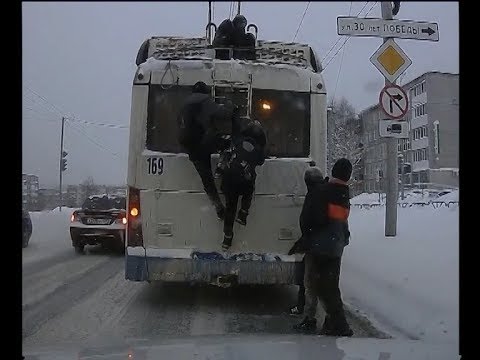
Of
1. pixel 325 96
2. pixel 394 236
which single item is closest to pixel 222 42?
pixel 325 96

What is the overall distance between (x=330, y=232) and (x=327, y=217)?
0.16m

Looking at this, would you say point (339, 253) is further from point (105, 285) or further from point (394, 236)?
point (394, 236)

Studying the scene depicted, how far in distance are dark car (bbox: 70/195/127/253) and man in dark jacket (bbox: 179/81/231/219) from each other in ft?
24.3

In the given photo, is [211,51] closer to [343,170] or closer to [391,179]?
[343,170]

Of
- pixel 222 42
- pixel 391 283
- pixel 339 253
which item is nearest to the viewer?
pixel 339 253

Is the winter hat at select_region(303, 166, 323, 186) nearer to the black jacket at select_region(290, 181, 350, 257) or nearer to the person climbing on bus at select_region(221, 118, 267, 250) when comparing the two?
the black jacket at select_region(290, 181, 350, 257)

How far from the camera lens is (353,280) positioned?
8570 millimetres

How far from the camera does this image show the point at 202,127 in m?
6.01

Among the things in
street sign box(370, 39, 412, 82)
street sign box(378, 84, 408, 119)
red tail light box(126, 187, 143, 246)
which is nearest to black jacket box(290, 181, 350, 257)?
red tail light box(126, 187, 143, 246)

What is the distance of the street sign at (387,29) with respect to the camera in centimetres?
898

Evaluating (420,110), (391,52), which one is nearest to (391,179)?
(391,52)

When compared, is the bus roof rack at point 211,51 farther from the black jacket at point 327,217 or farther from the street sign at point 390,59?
the street sign at point 390,59

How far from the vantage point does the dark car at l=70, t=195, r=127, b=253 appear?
1324cm
